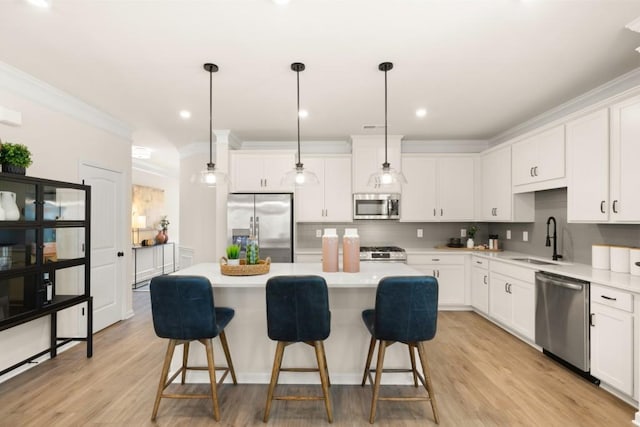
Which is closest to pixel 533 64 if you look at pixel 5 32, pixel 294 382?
pixel 294 382

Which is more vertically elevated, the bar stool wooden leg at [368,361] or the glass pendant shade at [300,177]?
the glass pendant shade at [300,177]

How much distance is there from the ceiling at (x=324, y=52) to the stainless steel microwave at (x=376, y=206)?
1.39 meters

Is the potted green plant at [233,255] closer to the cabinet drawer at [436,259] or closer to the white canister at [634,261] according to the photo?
the cabinet drawer at [436,259]

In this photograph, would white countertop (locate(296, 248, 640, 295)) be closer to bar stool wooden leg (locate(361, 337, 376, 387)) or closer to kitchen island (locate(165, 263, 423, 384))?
kitchen island (locate(165, 263, 423, 384))

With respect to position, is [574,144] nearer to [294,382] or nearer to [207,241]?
[294,382]

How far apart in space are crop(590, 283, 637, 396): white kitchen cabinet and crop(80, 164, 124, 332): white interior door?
504 cm

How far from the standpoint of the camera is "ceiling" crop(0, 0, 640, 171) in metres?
2.02

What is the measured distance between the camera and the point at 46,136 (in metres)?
3.16

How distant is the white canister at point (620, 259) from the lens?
9.16ft

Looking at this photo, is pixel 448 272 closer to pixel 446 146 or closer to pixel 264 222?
pixel 446 146

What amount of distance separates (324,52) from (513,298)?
333 centimetres

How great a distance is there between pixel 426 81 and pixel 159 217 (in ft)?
21.7

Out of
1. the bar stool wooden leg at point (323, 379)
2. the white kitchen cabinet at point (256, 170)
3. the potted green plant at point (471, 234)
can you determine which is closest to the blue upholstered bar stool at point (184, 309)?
the bar stool wooden leg at point (323, 379)

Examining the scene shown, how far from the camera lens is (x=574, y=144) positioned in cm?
314
